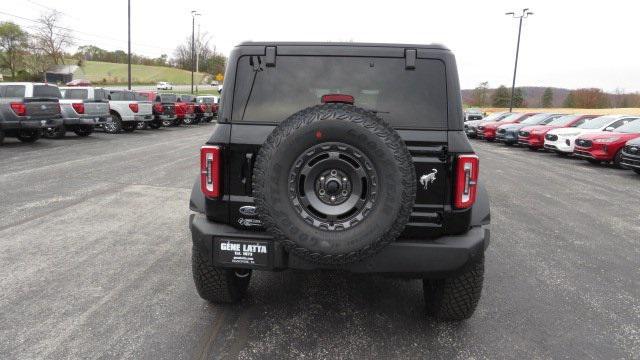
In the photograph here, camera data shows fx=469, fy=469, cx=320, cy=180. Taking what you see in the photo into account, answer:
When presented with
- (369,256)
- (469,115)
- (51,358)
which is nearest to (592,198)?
(369,256)

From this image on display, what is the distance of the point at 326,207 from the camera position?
106 inches

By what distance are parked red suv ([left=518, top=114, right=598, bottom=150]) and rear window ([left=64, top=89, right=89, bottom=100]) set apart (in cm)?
1807

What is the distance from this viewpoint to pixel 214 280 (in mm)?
3488

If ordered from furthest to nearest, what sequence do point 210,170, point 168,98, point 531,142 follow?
point 168,98 < point 531,142 < point 210,170

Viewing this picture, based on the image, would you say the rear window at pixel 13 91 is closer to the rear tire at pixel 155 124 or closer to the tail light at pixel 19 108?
the tail light at pixel 19 108

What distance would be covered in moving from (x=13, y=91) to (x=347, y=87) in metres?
14.9

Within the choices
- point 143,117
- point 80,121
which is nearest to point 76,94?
point 80,121

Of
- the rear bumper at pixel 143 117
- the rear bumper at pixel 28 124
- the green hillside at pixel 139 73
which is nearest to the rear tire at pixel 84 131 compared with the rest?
the rear bumper at pixel 143 117

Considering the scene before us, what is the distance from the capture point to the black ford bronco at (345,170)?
2637 mm

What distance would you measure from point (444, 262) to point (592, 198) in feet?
24.6

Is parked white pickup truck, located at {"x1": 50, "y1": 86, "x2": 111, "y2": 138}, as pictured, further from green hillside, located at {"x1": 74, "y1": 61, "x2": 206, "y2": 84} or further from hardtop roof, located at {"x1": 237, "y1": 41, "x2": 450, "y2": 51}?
green hillside, located at {"x1": 74, "y1": 61, "x2": 206, "y2": 84}

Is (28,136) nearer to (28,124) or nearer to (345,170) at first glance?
(28,124)

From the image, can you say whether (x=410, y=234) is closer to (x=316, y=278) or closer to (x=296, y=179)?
(x=296, y=179)

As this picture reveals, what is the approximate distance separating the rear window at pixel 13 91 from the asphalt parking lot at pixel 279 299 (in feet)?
29.3
